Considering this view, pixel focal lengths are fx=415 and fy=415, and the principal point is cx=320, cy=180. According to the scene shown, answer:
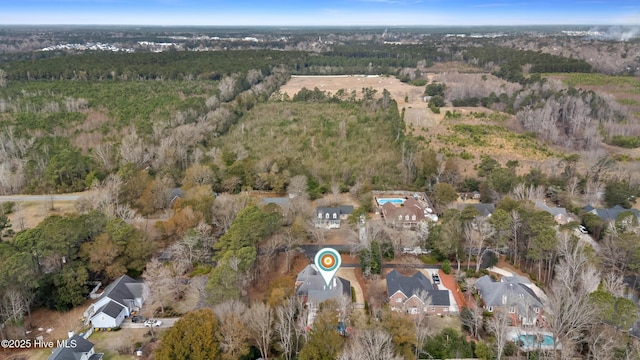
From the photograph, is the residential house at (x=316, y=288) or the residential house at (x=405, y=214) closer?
the residential house at (x=316, y=288)

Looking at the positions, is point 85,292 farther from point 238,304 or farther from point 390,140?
point 390,140

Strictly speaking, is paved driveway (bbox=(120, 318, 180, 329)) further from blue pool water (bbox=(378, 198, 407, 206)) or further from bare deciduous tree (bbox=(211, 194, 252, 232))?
blue pool water (bbox=(378, 198, 407, 206))

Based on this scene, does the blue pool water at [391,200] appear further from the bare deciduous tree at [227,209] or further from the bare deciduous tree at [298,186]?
the bare deciduous tree at [227,209]

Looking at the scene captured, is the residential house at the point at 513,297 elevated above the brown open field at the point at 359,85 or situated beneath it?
situated beneath

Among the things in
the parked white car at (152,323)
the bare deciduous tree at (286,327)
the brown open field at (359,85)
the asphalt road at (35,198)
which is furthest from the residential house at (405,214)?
the brown open field at (359,85)

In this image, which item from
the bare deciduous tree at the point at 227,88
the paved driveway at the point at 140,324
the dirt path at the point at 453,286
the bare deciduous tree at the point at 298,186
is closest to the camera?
the paved driveway at the point at 140,324

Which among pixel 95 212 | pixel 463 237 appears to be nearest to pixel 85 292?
pixel 95 212

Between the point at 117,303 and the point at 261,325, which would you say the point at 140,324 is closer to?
the point at 117,303
